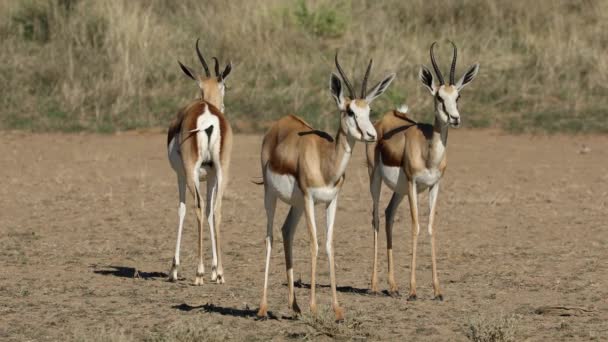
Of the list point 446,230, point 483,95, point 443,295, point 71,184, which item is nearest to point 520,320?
point 443,295

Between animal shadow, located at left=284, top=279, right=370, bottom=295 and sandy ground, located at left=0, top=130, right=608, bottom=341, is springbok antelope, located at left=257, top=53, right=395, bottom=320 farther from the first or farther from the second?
animal shadow, located at left=284, top=279, right=370, bottom=295

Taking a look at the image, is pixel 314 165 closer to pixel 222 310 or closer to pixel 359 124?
pixel 359 124

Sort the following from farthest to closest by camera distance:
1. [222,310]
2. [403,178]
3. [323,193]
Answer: [403,178] → [222,310] → [323,193]

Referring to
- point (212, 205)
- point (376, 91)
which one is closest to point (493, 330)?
point (376, 91)

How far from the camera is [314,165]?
7.63 m

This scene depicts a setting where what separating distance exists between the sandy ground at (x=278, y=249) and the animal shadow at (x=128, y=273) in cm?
2

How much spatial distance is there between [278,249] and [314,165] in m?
3.27

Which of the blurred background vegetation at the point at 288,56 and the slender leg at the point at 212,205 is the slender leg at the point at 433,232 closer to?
the slender leg at the point at 212,205

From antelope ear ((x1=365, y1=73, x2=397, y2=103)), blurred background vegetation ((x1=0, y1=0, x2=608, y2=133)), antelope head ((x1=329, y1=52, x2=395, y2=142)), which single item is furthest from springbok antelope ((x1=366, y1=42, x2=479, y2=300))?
blurred background vegetation ((x1=0, y1=0, x2=608, y2=133))

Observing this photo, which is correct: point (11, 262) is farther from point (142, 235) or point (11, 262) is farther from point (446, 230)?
point (446, 230)

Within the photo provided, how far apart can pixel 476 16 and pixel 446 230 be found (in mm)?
8518

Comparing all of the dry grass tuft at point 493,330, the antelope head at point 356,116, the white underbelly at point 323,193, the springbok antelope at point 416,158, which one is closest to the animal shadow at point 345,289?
the springbok antelope at point 416,158

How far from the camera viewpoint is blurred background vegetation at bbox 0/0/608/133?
16.7 meters

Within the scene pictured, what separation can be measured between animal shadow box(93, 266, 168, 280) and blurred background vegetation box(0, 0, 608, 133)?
6465mm
